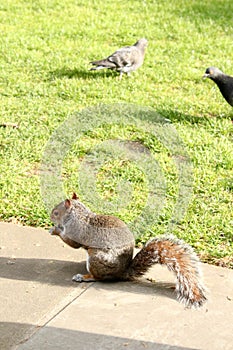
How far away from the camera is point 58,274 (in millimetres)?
4324

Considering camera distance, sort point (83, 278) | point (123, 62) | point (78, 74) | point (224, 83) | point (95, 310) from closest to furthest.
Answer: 1. point (95, 310)
2. point (83, 278)
3. point (224, 83)
4. point (123, 62)
5. point (78, 74)

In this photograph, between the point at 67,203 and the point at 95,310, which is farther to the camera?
the point at 67,203

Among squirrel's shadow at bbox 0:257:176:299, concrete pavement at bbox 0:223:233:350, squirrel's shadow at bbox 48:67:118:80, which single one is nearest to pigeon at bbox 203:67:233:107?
squirrel's shadow at bbox 48:67:118:80

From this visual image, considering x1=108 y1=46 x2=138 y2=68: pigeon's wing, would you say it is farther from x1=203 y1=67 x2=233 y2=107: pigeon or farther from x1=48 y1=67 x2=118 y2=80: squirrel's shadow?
x1=203 y1=67 x2=233 y2=107: pigeon

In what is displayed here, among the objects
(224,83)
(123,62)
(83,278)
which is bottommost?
(83,278)

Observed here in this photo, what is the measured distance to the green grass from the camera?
5.42 meters

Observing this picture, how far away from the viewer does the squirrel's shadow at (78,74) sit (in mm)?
8547

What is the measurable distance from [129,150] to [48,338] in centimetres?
314

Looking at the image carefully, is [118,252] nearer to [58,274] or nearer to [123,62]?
[58,274]

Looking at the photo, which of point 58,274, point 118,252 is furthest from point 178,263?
point 58,274

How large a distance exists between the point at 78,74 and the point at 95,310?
5190 millimetres

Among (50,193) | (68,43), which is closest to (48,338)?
(50,193)

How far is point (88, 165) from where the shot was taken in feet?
20.3

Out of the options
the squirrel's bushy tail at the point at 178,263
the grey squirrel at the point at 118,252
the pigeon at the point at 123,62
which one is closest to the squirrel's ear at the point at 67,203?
the grey squirrel at the point at 118,252
